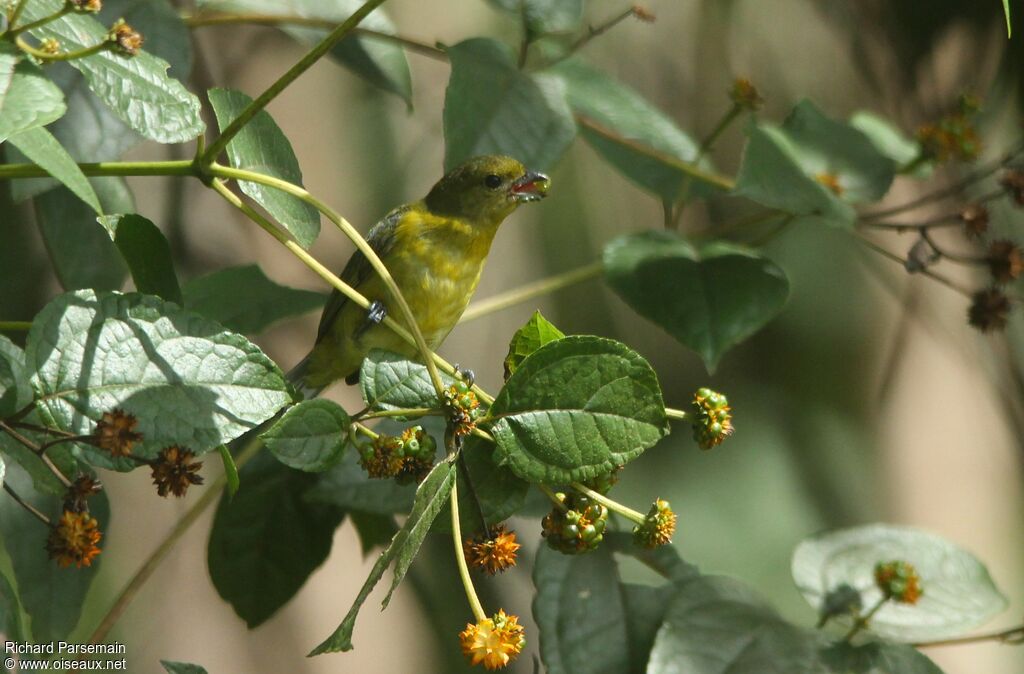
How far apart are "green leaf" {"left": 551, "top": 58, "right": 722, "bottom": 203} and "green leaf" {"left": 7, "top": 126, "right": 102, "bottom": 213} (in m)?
1.14

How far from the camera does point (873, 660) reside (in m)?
1.52

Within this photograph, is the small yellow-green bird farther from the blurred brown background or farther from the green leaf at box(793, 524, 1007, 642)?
the green leaf at box(793, 524, 1007, 642)

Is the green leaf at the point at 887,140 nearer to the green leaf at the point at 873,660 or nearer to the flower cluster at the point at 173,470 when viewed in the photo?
the green leaf at the point at 873,660

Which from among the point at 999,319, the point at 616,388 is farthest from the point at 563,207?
the point at 616,388

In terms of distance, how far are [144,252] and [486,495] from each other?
47 cm

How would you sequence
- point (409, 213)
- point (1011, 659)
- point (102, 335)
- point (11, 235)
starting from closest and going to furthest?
point (102, 335) < point (11, 235) < point (409, 213) < point (1011, 659)

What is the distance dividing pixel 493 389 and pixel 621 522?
159 centimetres

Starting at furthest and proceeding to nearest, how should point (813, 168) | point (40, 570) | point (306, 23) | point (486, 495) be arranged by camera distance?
point (813, 168) < point (306, 23) < point (40, 570) < point (486, 495)

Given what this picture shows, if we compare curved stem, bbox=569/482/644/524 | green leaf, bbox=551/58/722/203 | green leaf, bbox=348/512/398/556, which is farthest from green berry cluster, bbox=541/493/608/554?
green leaf, bbox=551/58/722/203

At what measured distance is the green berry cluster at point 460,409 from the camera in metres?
1.14

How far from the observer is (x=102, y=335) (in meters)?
1.05

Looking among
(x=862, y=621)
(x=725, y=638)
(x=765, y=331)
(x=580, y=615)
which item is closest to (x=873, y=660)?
(x=862, y=621)

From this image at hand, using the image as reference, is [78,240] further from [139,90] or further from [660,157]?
[660,157]

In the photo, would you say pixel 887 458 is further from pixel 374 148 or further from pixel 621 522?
pixel 621 522
